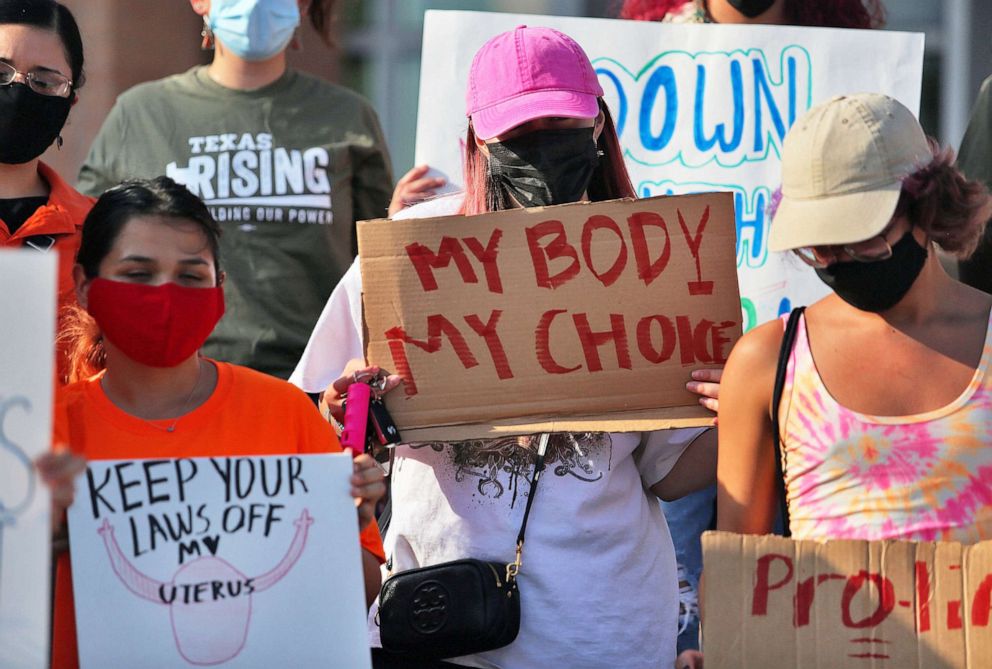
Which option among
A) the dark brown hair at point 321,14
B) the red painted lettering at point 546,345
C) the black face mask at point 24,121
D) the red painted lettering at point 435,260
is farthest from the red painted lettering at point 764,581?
the dark brown hair at point 321,14

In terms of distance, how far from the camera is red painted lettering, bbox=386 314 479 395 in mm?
3236

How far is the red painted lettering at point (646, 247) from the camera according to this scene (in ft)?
10.8

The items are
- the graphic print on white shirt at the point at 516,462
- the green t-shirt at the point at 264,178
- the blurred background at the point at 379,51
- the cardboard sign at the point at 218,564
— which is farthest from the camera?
the blurred background at the point at 379,51

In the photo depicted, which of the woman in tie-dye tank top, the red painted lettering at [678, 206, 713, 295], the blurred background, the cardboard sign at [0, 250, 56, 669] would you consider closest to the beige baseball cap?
the woman in tie-dye tank top

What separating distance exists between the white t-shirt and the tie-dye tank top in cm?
47

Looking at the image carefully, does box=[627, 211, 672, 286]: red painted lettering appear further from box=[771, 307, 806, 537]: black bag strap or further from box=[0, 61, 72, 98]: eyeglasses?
box=[0, 61, 72, 98]: eyeglasses

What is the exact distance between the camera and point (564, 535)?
10.3ft

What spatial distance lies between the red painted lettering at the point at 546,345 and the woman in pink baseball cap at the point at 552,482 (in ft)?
0.46

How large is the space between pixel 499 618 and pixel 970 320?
3.45 ft

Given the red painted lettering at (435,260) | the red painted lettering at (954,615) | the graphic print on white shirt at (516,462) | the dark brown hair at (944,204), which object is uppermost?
the dark brown hair at (944,204)

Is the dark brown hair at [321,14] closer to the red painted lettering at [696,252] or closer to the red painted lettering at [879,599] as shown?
the red painted lettering at [696,252]

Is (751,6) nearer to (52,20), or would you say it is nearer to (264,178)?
(264,178)

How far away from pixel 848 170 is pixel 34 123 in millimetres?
1831

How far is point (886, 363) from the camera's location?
2848mm
